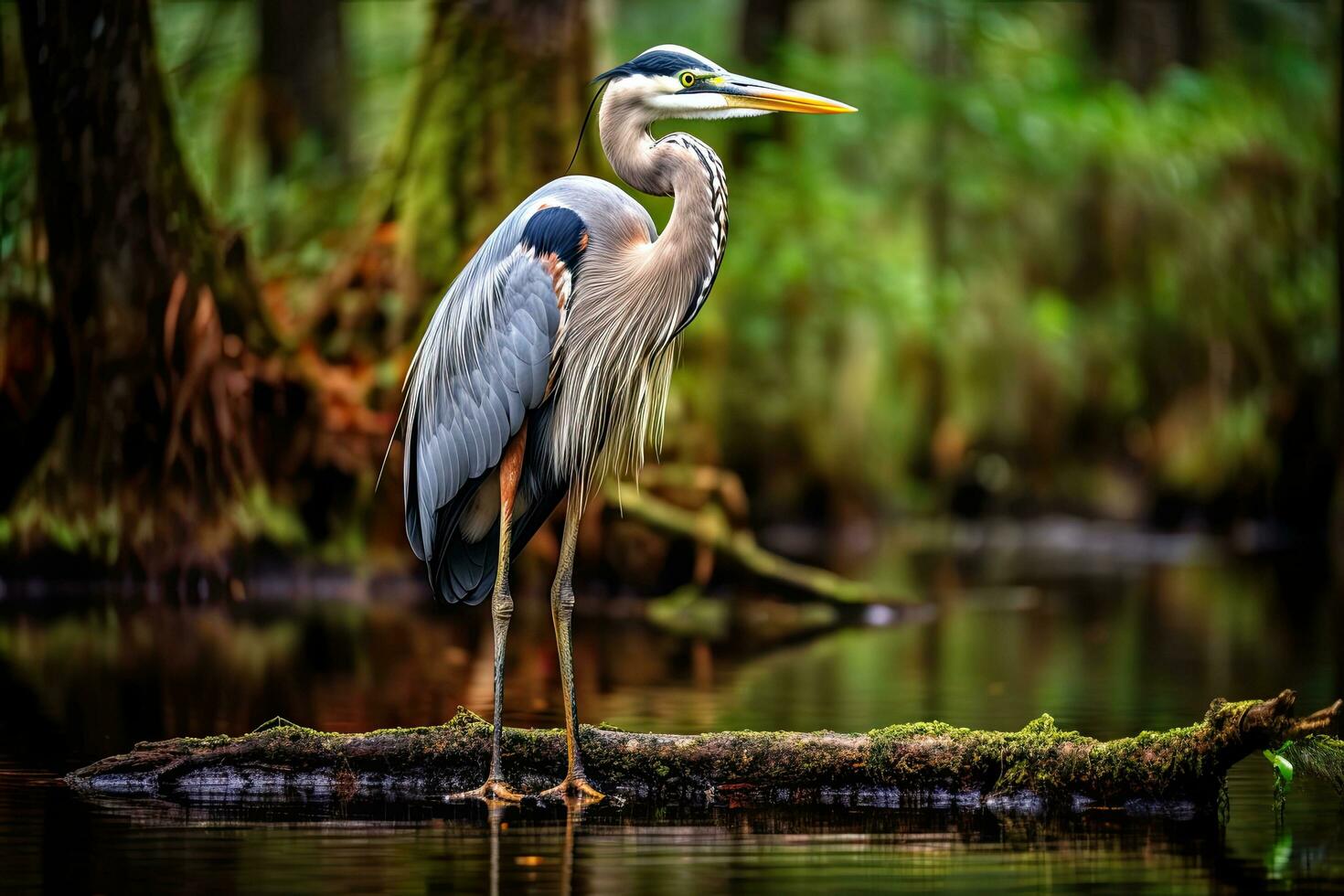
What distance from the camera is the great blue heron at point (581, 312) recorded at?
700 cm

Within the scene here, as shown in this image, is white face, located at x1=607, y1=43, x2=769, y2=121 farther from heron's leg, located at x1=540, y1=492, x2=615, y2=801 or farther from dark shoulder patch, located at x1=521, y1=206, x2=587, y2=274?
heron's leg, located at x1=540, y1=492, x2=615, y2=801

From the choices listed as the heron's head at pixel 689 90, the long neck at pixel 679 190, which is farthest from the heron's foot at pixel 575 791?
the heron's head at pixel 689 90

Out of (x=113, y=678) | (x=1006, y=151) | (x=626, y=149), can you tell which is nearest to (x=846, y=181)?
(x=1006, y=151)

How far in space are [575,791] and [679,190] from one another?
6.84 ft

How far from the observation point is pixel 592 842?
19.3 feet

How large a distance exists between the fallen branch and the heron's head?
7019 millimetres

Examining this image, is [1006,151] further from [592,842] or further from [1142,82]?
[592,842]

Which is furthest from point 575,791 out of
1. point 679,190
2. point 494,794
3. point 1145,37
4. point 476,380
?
point 1145,37

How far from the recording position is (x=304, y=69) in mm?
18734

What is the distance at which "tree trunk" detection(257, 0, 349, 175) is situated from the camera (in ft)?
60.8

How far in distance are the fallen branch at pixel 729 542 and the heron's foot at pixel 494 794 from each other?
7347 millimetres

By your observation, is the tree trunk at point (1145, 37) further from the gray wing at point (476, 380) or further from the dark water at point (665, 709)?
the gray wing at point (476, 380)

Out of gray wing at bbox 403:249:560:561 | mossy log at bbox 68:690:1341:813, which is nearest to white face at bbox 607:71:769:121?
gray wing at bbox 403:249:560:561

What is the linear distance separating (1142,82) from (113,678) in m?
19.3
